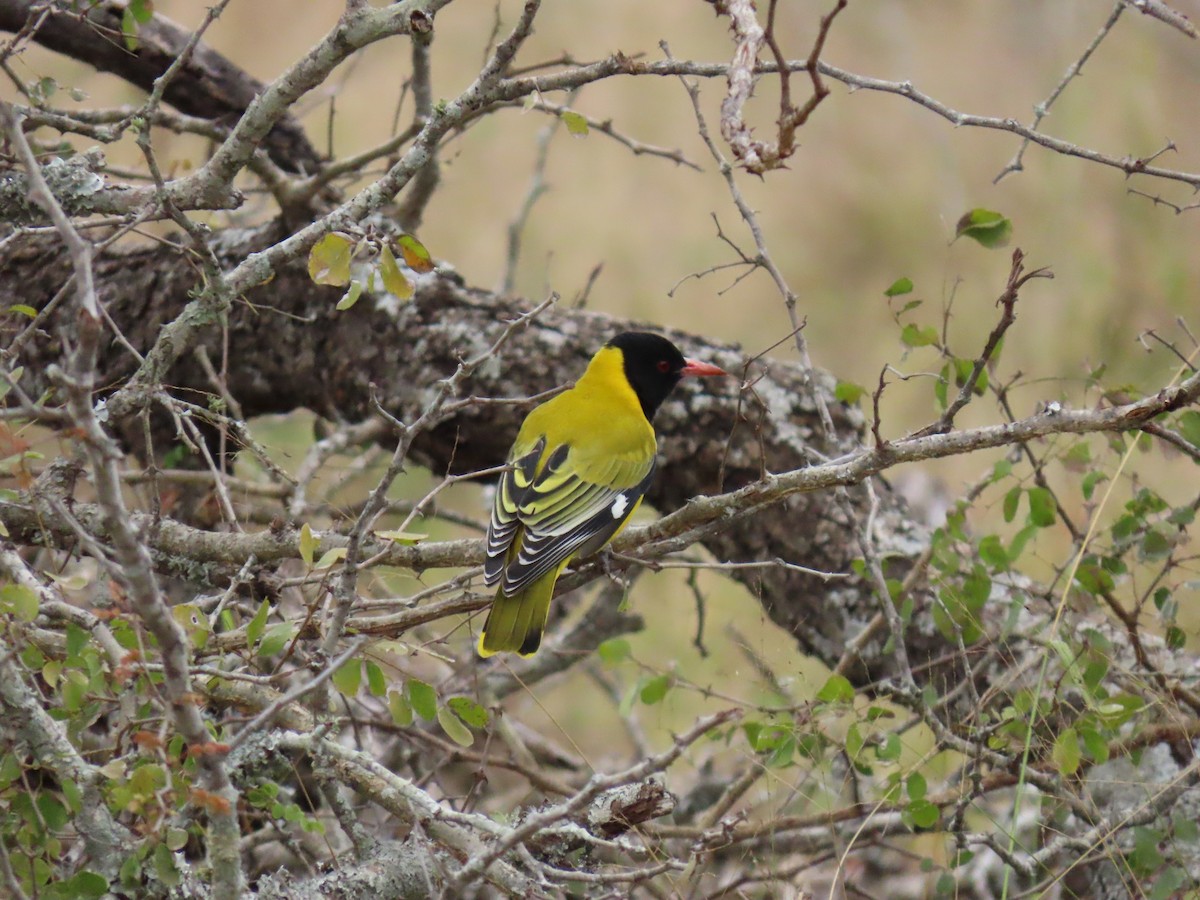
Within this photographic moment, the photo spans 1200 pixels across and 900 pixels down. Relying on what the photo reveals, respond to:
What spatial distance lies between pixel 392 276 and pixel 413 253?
0.07m

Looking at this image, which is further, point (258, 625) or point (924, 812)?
point (924, 812)

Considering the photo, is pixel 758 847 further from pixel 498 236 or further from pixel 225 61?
pixel 498 236

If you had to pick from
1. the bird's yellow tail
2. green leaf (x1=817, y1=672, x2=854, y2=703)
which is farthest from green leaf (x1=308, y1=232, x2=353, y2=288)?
green leaf (x1=817, y1=672, x2=854, y2=703)

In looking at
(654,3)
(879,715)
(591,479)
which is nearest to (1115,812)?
(879,715)

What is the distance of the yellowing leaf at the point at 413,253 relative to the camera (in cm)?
253

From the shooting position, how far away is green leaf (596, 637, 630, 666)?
3.11 m

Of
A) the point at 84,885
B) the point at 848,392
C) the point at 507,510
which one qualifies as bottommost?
the point at 84,885

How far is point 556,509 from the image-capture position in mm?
3689

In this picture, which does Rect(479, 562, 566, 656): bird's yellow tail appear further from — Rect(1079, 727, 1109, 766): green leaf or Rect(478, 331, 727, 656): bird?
Rect(1079, 727, 1109, 766): green leaf

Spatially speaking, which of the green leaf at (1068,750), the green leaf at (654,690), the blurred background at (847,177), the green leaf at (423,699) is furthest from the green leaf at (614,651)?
the blurred background at (847,177)

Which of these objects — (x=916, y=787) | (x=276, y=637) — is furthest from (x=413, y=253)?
(x=916, y=787)

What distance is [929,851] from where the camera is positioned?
445 cm

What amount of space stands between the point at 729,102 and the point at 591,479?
1.84 meters

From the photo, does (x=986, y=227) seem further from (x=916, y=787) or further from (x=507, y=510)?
(x=507, y=510)
